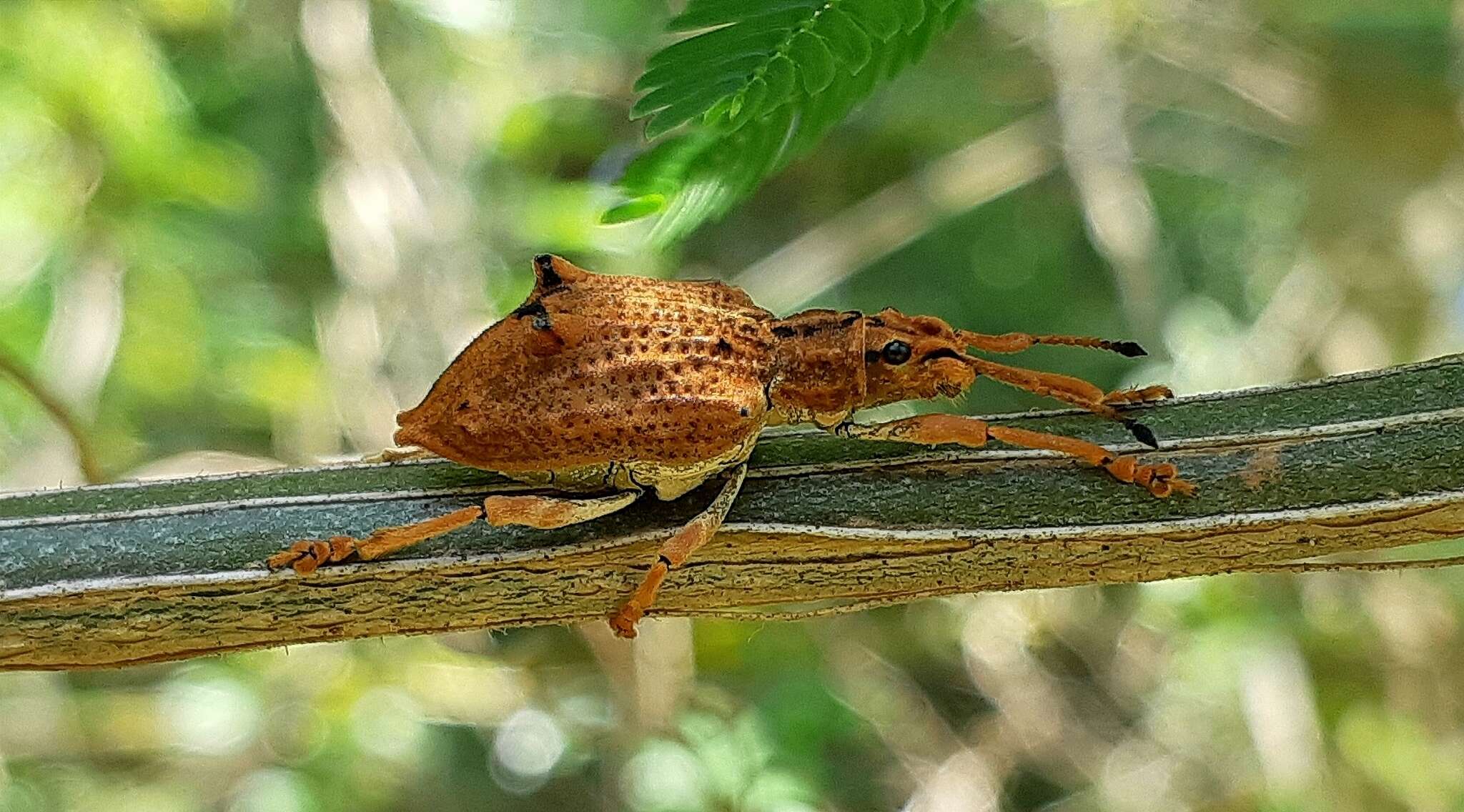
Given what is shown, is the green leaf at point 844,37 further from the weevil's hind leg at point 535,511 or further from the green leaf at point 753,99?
the weevil's hind leg at point 535,511

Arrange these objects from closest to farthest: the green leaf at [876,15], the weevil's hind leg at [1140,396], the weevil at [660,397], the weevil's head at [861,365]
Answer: the green leaf at [876,15], the weevil at [660,397], the weevil's hind leg at [1140,396], the weevil's head at [861,365]

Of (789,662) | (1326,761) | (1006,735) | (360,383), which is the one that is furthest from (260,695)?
(1326,761)

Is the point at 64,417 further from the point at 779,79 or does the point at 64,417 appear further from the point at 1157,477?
the point at 1157,477

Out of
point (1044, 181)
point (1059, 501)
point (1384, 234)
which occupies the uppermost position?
point (1044, 181)

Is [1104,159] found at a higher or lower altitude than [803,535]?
higher

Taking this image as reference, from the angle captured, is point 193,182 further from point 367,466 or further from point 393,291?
point 367,466

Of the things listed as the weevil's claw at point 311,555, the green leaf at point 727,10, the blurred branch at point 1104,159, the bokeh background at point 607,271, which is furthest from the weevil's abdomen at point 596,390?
the blurred branch at point 1104,159

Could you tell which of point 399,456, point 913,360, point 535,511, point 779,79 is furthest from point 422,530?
point 913,360
